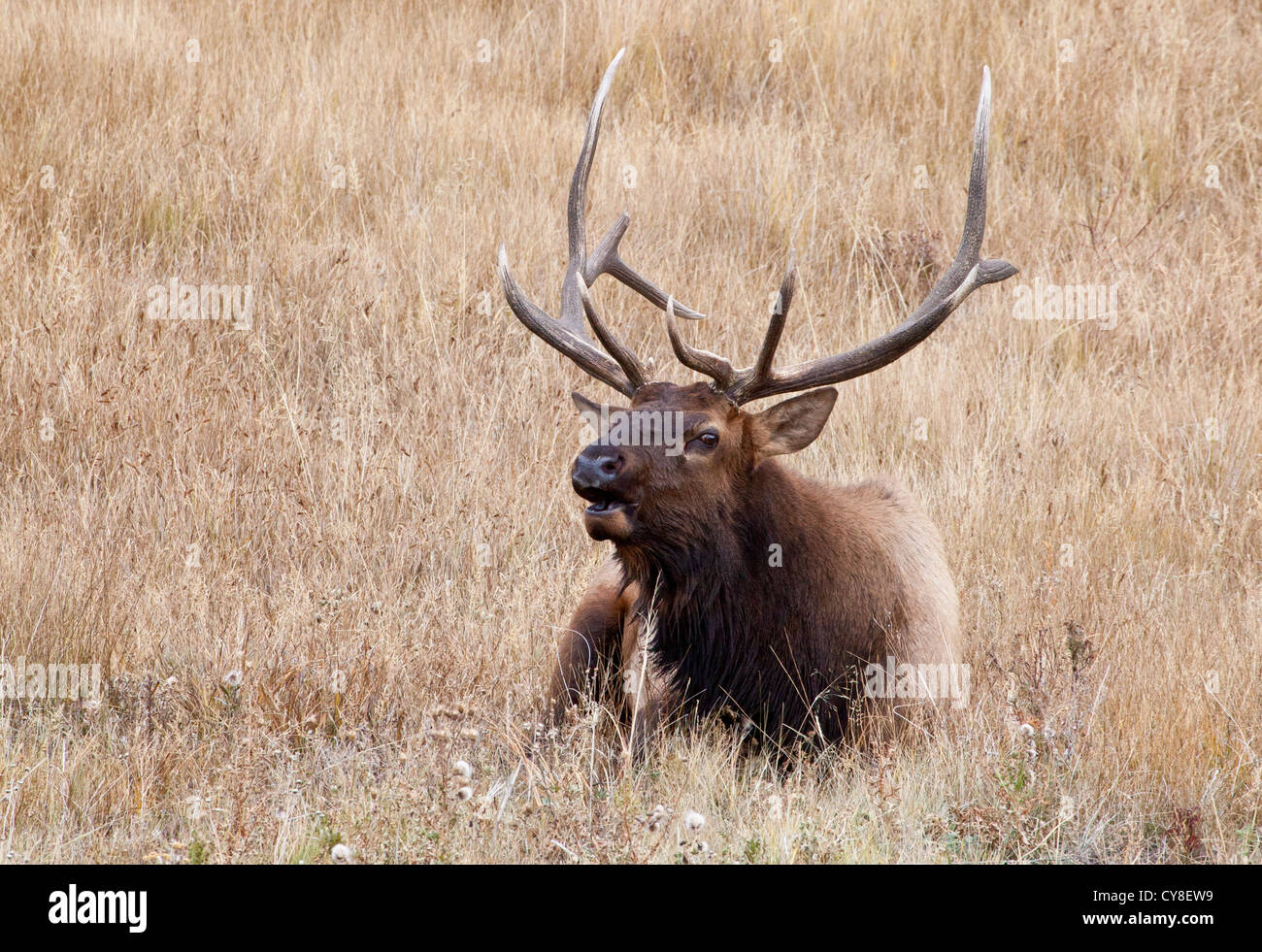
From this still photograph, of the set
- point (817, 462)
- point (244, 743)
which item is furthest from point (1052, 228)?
point (244, 743)

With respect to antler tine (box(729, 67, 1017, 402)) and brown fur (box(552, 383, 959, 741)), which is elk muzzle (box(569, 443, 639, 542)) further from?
antler tine (box(729, 67, 1017, 402))

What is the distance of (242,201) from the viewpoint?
26.1 feet

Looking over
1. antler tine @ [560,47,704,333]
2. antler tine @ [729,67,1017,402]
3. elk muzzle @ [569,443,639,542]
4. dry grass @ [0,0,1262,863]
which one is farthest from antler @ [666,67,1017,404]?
dry grass @ [0,0,1262,863]

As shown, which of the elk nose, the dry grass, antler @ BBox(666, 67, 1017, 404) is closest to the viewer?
the dry grass

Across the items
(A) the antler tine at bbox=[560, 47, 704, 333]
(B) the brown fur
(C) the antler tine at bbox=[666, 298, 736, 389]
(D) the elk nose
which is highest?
(A) the antler tine at bbox=[560, 47, 704, 333]

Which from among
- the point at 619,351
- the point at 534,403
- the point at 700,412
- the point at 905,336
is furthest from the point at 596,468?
the point at 534,403

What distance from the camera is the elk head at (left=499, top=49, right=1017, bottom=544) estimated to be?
174 inches

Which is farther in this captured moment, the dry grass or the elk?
the elk

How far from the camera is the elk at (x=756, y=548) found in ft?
15.0

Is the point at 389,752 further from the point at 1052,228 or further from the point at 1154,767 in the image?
the point at 1052,228

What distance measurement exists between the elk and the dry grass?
26 cm

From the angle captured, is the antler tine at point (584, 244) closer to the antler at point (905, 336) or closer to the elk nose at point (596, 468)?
the antler at point (905, 336)

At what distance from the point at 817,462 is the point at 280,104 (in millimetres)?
4240

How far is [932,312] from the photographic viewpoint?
470cm
